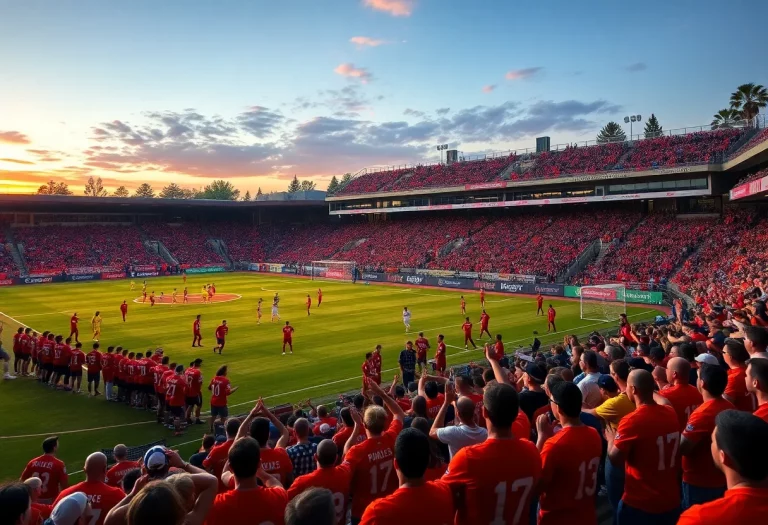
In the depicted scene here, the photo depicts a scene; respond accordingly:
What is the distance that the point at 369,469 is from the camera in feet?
17.6

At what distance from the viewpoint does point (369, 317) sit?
34031 millimetres

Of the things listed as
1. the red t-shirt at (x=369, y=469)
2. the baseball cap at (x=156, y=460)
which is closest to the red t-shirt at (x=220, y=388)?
the red t-shirt at (x=369, y=469)

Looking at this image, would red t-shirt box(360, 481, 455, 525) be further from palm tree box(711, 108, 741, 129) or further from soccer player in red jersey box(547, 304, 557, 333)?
palm tree box(711, 108, 741, 129)

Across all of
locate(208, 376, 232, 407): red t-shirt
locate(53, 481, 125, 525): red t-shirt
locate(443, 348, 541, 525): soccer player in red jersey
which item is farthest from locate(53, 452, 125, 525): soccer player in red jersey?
locate(208, 376, 232, 407): red t-shirt

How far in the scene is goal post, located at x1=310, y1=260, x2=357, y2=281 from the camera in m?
60.5

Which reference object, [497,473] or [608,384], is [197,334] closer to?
[608,384]

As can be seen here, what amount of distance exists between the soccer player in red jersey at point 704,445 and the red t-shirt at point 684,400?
762 mm

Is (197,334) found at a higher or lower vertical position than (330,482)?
lower

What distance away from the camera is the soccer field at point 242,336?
15.1m

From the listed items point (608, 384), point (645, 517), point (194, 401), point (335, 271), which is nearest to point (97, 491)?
point (645, 517)

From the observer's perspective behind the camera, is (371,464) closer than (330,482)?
No

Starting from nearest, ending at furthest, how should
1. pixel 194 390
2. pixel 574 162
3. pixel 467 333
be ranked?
pixel 194 390 < pixel 467 333 < pixel 574 162

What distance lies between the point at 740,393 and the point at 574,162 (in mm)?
57951

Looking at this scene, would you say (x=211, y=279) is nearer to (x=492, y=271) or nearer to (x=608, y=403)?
(x=492, y=271)
